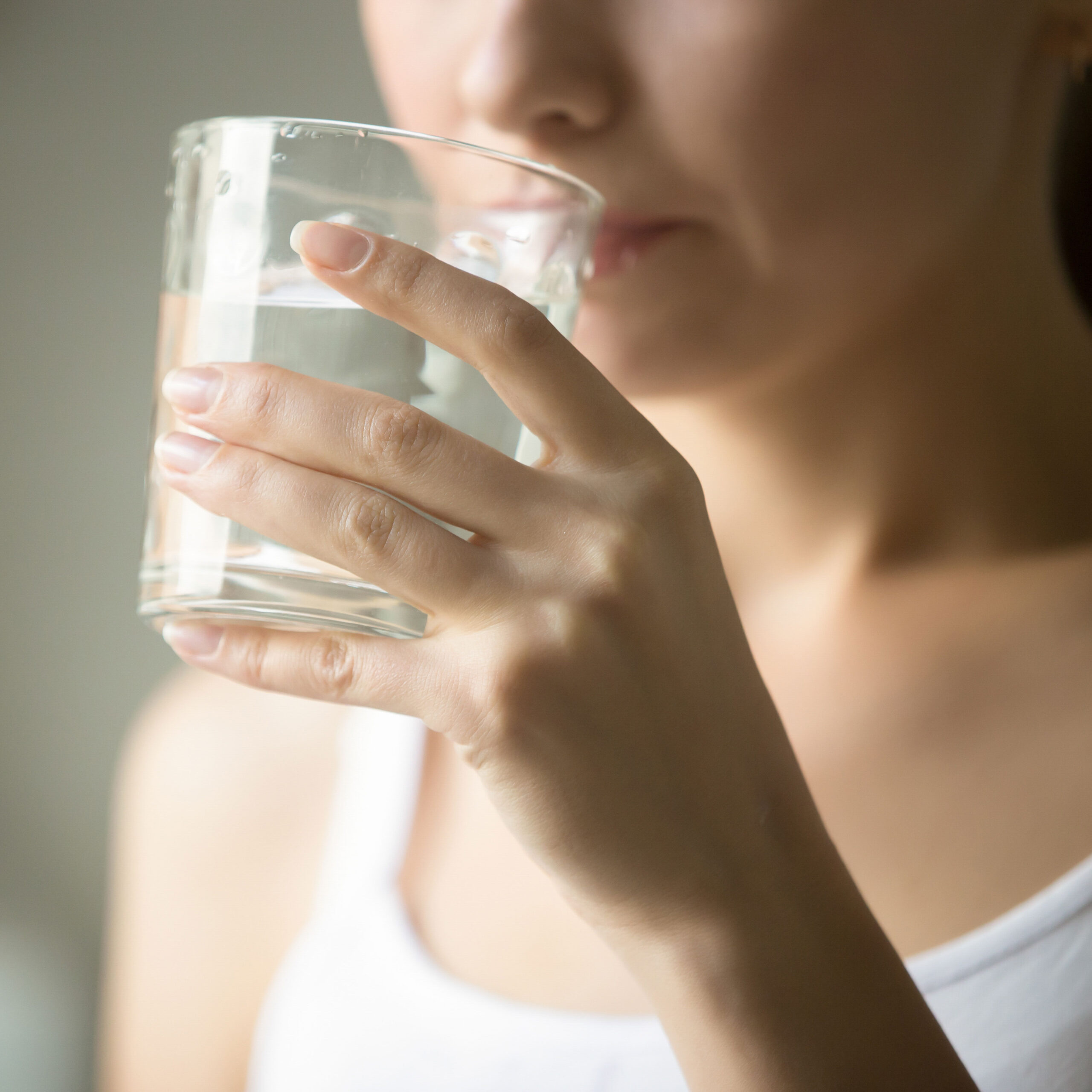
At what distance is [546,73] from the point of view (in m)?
0.60

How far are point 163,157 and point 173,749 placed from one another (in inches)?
35.9

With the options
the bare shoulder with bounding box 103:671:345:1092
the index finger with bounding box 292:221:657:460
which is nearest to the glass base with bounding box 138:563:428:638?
the index finger with bounding box 292:221:657:460

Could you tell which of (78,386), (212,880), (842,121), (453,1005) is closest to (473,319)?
(842,121)

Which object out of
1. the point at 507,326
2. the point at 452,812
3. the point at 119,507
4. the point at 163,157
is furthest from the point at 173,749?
the point at 163,157

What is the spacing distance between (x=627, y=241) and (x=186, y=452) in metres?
0.32

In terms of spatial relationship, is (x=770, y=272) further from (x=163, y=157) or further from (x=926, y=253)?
(x=163, y=157)

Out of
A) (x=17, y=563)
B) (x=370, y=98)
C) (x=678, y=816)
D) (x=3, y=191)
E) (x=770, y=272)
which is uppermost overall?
(x=370, y=98)

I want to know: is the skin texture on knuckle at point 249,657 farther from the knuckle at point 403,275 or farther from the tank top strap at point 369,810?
the tank top strap at point 369,810

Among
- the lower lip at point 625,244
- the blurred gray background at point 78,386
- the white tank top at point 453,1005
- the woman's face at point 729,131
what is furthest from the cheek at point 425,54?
the blurred gray background at point 78,386

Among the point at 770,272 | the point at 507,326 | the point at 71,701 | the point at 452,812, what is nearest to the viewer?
the point at 507,326

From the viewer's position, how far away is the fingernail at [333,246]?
414 mm

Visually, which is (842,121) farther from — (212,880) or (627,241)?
(212,880)

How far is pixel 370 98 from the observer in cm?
154

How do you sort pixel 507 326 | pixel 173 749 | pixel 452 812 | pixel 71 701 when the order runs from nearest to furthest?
pixel 507 326, pixel 452 812, pixel 173 749, pixel 71 701
